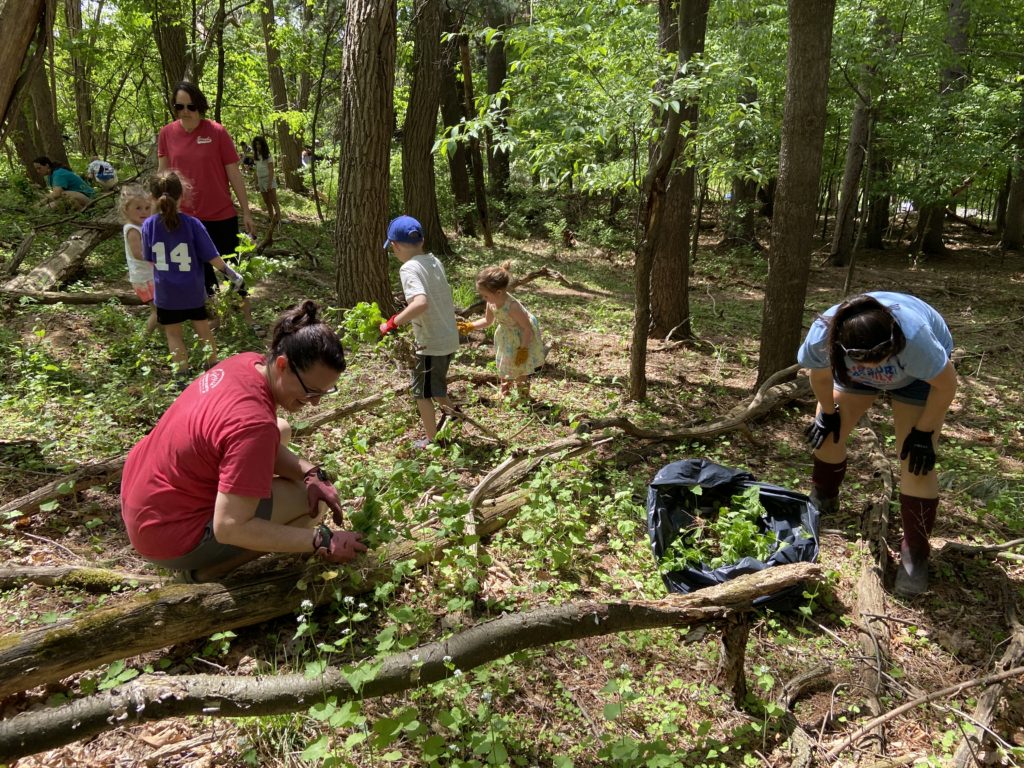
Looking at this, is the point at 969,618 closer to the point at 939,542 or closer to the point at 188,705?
the point at 939,542

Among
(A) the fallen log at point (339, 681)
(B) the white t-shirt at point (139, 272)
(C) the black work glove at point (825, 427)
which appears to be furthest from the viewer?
(B) the white t-shirt at point (139, 272)

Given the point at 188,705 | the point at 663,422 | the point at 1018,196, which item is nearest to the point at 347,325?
the point at 663,422

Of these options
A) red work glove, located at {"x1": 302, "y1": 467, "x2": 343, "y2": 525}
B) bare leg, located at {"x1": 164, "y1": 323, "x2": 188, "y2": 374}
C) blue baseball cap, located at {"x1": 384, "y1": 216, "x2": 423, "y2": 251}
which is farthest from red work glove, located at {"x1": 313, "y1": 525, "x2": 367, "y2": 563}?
bare leg, located at {"x1": 164, "y1": 323, "x2": 188, "y2": 374}

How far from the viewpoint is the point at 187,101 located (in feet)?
17.3

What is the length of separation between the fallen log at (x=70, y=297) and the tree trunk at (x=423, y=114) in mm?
4558

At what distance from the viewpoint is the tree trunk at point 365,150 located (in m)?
5.50

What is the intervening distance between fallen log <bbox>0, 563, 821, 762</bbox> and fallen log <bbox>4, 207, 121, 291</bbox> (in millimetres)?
5915

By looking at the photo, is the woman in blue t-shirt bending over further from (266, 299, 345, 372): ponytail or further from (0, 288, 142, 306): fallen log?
(0, 288, 142, 306): fallen log

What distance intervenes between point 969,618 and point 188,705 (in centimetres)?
367

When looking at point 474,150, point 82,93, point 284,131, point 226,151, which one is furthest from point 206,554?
point 82,93

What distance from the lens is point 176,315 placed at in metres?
4.86

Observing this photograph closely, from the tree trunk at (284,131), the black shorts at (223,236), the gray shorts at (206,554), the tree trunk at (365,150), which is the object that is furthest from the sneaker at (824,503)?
the tree trunk at (284,131)

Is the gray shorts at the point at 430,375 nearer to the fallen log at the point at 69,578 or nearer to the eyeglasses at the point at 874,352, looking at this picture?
the fallen log at the point at 69,578

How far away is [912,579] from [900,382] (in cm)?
110
